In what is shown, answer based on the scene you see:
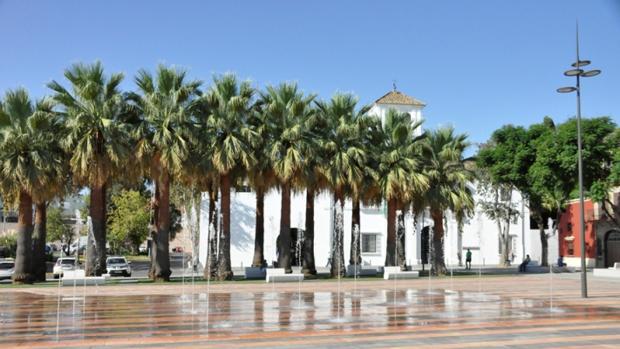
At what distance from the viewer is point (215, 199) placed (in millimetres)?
33844

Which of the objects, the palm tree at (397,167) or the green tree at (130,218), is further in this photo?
the green tree at (130,218)

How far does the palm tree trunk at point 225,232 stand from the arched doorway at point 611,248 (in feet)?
109

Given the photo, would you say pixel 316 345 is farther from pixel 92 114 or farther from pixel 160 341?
pixel 92 114

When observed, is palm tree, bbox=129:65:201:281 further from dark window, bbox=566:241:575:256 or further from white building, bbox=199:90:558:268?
dark window, bbox=566:241:575:256

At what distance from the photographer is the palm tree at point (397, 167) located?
3174cm

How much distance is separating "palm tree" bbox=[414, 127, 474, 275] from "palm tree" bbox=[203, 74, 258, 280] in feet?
33.7

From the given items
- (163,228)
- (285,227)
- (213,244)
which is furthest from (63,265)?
(285,227)

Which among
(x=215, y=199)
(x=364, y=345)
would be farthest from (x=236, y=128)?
(x=364, y=345)

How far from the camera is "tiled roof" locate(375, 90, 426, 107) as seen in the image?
53.8 meters

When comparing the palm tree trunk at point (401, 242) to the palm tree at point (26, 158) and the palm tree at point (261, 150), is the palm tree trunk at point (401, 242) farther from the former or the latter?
the palm tree at point (26, 158)

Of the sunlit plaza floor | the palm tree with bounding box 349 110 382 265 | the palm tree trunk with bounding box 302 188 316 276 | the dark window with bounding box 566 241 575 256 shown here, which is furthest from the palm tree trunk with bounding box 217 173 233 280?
the dark window with bounding box 566 241 575 256

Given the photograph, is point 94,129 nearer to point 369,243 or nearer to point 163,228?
point 163,228

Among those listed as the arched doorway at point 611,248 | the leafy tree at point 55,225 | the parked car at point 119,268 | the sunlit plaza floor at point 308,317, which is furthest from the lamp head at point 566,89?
the leafy tree at point 55,225

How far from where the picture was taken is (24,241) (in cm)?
2731
